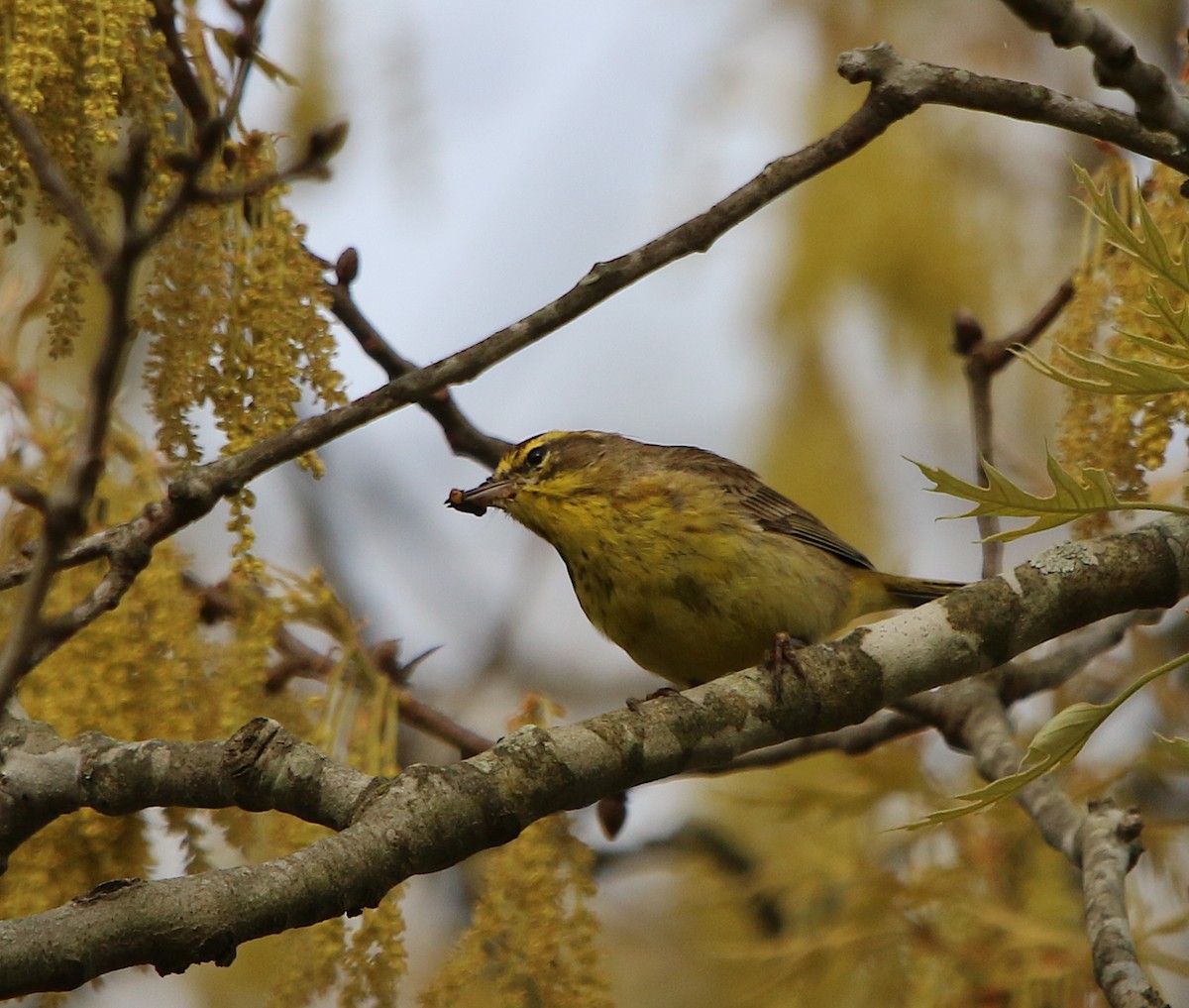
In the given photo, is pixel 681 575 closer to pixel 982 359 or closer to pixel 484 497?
pixel 484 497

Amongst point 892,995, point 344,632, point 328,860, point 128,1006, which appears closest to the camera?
point 328,860

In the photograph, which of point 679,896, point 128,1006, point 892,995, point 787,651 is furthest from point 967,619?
point 128,1006

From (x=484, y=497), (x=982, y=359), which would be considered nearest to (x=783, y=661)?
(x=982, y=359)

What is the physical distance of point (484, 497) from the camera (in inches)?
200

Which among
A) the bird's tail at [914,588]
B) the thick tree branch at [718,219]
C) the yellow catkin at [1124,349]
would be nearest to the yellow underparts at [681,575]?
the bird's tail at [914,588]

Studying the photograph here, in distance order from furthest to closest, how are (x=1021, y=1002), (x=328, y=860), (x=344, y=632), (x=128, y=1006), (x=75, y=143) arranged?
1. (x=128, y=1006)
2. (x=1021, y=1002)
3. (x=344, y=632)
4. (x=75, y=143)
5. (x=328, y=860)

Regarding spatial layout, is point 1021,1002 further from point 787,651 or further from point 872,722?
point 787,651

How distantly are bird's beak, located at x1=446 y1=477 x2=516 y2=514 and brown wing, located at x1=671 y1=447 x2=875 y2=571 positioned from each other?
2.37ft

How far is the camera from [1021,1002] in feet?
14.8

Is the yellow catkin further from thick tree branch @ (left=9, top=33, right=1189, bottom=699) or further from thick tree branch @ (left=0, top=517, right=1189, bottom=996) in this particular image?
thick tree branch @ (left=9, top=33, right=1189, bottom=699)

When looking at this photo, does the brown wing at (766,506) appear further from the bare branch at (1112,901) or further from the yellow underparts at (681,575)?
the bare branch at (1112,901)

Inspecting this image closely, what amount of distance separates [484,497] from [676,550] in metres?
0.72

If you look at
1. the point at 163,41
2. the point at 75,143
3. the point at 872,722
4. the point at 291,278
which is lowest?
the point at 872,722

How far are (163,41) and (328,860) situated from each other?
Answer: 187cm
